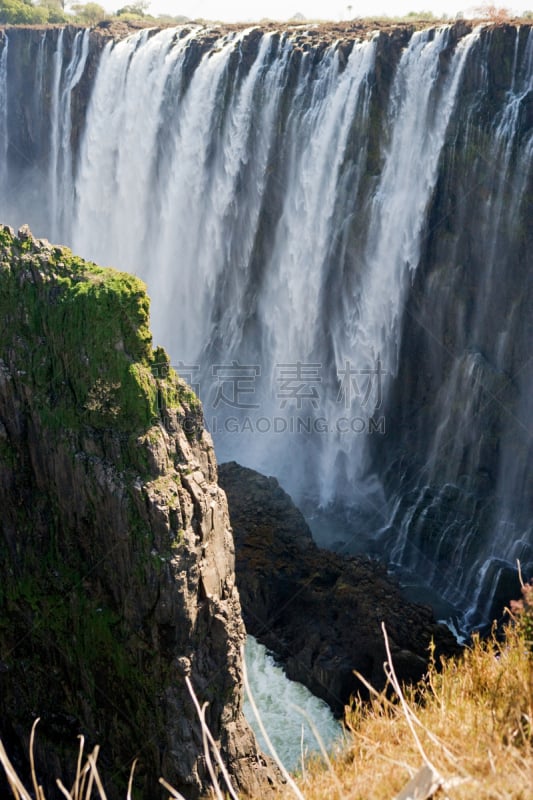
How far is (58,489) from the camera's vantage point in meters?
12.9

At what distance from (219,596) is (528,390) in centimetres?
1037

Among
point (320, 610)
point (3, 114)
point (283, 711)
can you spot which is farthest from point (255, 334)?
point (3, 114)

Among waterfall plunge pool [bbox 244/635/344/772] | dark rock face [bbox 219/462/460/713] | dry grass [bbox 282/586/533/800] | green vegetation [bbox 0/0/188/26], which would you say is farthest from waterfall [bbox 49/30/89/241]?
dry grass [bbox 282/586/533/800]

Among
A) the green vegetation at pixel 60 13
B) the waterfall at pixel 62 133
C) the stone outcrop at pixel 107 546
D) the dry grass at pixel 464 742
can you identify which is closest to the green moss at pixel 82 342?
the stone outcrop at pixel 107 546

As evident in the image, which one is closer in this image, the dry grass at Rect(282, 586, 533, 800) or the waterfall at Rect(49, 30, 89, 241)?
the dry grass at Rect(282, 586, 533, 800)

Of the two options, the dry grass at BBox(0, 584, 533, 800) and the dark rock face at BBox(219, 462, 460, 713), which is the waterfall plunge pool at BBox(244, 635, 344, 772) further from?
the dry grass at BBox(0, 584, 533, 800)

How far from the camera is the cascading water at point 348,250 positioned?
19.3 meters

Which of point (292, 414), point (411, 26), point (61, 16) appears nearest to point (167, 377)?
point (292, 414)

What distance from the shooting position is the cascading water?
19344mm

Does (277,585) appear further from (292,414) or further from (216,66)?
(216,66)

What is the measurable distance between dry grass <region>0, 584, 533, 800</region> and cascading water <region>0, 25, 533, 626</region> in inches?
449

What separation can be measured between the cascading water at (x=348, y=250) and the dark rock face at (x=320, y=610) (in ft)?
7.80

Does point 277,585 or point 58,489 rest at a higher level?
point 58,489

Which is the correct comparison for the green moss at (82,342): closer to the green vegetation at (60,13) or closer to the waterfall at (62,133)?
the waterfall at (62,133)
